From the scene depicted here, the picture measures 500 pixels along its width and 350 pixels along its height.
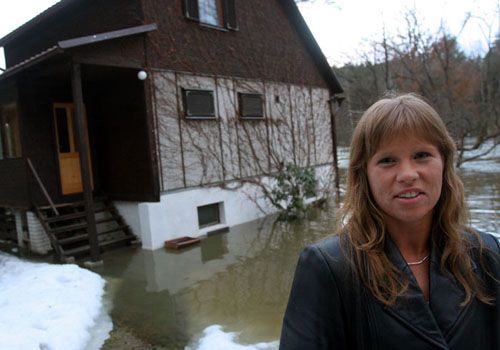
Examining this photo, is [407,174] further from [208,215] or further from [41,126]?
[41,126]

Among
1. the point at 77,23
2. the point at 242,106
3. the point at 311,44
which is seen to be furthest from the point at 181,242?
the point at 311,44

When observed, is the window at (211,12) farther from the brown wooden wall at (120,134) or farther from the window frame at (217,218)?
the window frame at (217,218)

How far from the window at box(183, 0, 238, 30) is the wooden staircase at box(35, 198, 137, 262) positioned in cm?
466

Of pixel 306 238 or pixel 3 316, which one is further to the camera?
pixel 306 238

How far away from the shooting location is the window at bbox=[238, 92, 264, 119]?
11.1m

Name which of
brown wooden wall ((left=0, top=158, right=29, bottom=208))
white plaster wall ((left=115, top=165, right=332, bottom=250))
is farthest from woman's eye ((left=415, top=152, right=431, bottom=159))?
brown wooden wall ((left=0, top=158, right=29, bottom=208))

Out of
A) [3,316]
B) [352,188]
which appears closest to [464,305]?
[352,188]

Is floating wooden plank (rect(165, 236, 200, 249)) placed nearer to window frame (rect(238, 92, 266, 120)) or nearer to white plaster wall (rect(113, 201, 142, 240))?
white plaster wall (rect(113, 201, 142, 240))

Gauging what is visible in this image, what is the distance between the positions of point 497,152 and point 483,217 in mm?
19160

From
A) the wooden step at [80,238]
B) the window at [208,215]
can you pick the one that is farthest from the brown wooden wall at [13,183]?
the window at [208,215]

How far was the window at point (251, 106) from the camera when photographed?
36.3 ft

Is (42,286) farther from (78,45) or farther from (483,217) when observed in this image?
(483,217)

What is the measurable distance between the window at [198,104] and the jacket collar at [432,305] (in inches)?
336

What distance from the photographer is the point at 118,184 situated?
31.2 feet
